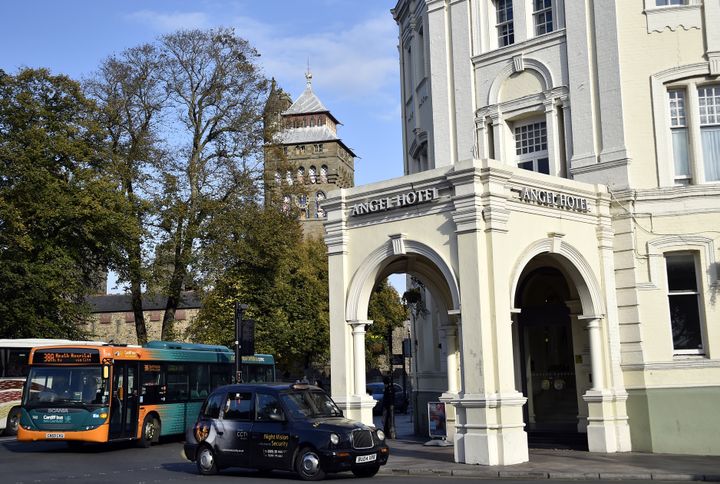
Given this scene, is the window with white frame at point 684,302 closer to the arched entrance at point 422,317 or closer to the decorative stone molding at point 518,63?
the arched entrance at point 422,317

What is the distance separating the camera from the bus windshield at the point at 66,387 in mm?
22984

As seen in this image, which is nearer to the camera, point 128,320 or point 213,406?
point 213,406

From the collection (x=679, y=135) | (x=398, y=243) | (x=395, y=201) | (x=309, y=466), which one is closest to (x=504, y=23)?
(x=679, y=135)

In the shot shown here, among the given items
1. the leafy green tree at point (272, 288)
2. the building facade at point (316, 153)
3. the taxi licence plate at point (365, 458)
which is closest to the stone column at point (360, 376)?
the taxi licence plate at point (365, 458)

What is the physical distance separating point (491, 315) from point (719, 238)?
660cm

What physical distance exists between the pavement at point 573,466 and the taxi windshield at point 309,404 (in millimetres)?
1673

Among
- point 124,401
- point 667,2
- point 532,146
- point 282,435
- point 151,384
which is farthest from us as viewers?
point 151,384

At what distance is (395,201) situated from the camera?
1936cm

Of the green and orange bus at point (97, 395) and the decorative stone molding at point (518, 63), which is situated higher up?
the decorative stone molding at point (518, 63)

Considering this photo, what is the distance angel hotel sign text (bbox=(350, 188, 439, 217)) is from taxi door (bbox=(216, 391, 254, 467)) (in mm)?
5296

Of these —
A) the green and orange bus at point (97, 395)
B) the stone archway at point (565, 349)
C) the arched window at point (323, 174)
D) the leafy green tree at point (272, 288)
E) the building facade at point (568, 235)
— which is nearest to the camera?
the building facade at point (568, 235)

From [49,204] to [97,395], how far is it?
55.2 ft

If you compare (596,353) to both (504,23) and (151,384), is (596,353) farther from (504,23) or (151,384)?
(151,384)

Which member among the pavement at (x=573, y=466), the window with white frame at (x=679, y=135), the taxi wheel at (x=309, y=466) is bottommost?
the pavement at (x=573, y=466)
